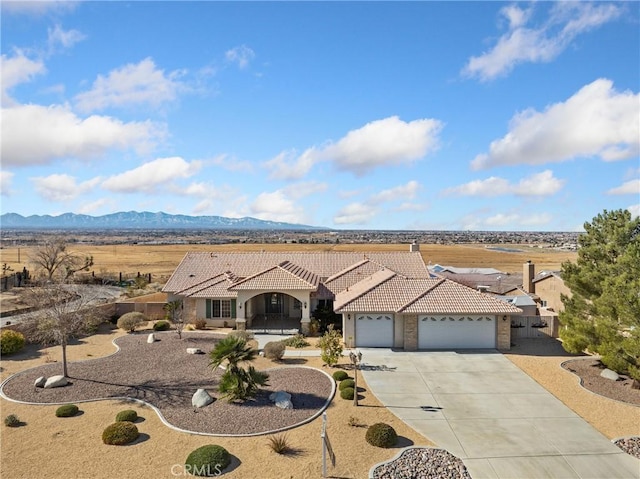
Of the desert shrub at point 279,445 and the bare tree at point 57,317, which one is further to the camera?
the bare tree at point 57,317

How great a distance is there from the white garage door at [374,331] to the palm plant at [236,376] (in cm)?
993

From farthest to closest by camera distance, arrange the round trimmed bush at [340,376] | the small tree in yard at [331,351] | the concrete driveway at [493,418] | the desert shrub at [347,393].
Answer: the small tree in yard at [331,351] < the round trimmed bush at [340,376] < the desert shrub at [347,393] < the concrete driveway at [493,418]

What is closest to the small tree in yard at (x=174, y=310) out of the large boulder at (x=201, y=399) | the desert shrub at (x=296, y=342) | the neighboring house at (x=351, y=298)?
the neighboring house at (x=351, y=298)

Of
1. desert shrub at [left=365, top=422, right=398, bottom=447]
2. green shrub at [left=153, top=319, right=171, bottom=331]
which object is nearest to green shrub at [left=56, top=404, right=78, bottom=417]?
desert shrub at [left=365, top=422, right=398, bottom=447]

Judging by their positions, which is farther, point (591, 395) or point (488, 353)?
point (488, 353)

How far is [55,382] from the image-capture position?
20047mm

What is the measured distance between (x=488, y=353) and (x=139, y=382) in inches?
781

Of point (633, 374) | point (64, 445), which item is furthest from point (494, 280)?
point (64, 445)

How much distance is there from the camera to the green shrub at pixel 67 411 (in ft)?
55.9

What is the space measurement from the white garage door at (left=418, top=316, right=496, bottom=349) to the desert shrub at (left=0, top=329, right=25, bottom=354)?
24.5 meters

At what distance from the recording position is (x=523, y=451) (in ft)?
48.0

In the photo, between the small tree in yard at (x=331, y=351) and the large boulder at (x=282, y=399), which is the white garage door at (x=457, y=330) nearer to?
the small tree in yard at (x=331, y=351)

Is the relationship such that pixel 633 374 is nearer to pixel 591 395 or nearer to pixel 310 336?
pixel 591 395

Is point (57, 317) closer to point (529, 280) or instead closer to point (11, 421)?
point (11, 421)
